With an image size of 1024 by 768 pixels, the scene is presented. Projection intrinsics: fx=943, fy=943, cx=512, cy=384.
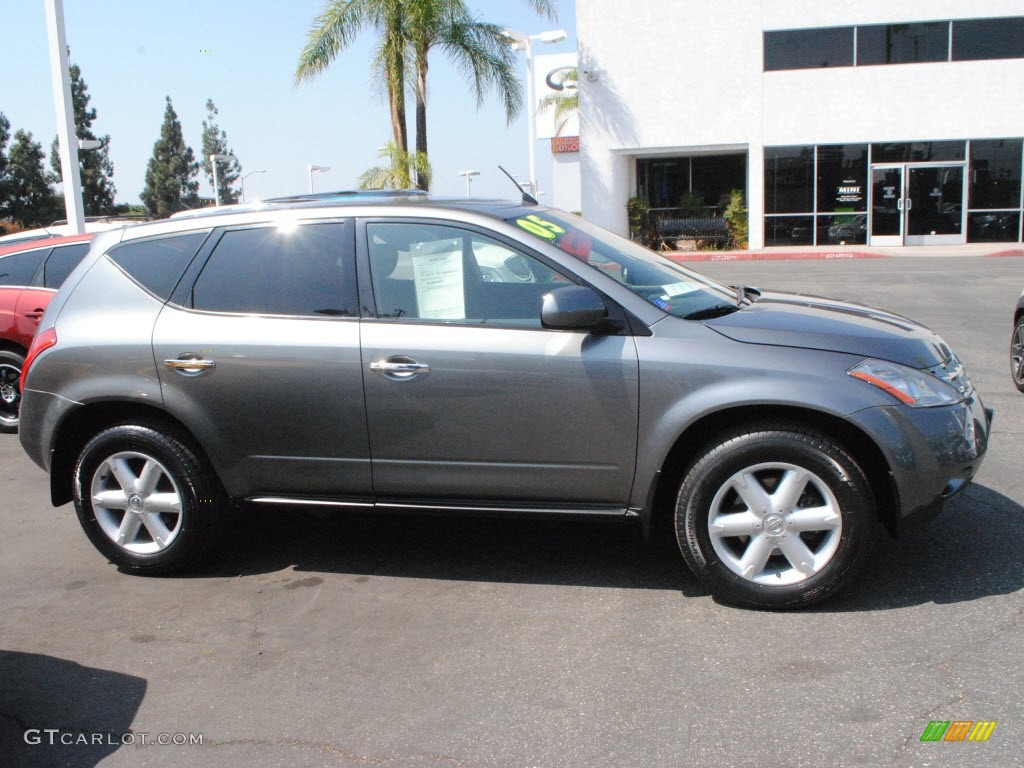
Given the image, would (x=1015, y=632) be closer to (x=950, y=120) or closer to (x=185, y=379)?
(x=185, y=379)

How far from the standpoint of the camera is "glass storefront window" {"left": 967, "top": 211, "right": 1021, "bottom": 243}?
25719mm

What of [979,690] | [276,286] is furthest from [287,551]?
[979,690]

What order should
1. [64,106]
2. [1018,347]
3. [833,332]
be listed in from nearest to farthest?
[833,332] < [1018,347] < [64,106]

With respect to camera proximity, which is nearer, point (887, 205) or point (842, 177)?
point (887, 205)

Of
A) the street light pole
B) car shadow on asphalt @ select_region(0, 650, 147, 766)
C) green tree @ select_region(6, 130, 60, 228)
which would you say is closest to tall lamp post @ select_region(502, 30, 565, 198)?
the street light pole

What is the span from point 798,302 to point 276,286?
256cm

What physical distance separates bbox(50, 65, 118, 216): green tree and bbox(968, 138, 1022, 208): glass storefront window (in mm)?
54838

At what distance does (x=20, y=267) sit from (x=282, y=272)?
15.9 ft

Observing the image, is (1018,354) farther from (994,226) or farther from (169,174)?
(169,174)

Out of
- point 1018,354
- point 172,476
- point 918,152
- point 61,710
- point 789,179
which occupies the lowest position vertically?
point 61,710

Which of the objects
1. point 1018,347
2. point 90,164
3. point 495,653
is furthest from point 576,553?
point 90,164

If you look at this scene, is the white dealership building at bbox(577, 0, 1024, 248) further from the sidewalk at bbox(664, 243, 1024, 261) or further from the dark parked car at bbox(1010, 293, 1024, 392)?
the dark parked car at bbox(1010, 293, 1024, 392)

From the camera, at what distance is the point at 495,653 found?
149 inches

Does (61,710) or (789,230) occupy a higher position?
(789,230)
